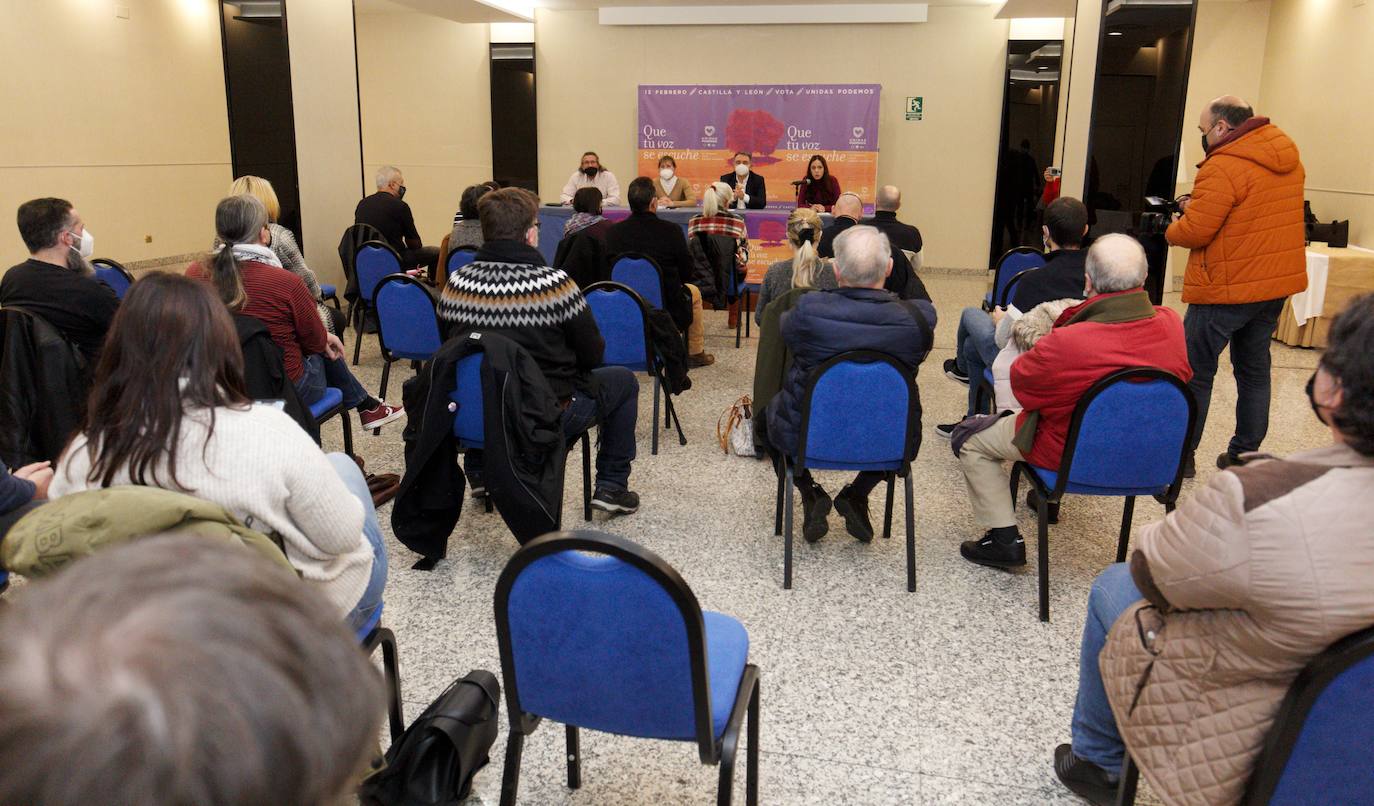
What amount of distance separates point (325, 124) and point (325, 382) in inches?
172

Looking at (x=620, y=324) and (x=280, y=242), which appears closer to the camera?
(x=620, y=324)

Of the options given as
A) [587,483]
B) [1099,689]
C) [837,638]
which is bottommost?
[837,638]

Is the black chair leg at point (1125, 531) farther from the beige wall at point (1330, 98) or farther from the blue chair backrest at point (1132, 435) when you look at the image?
the beige wall at point (1330, 98)

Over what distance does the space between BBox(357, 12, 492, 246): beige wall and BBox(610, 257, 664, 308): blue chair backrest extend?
7185mm

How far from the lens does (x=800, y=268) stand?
14.0 feet

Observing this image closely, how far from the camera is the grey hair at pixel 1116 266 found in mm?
3025

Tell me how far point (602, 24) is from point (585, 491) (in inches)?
353

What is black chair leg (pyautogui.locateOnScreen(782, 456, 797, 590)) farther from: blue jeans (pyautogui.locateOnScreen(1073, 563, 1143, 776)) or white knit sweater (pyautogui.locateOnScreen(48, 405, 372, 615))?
white knit sweater (pyautogui.locateOnScreen(48, 405, 372, 615))

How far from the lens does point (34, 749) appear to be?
1.55 feet

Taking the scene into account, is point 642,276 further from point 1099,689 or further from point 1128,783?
point 1128,783

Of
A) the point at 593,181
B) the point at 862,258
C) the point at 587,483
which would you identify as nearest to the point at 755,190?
the point at 593,181

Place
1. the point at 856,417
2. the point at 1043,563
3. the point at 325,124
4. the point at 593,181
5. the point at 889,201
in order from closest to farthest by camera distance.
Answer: the point at 1043,563
the point at 856,417
the point at 889,201
the point at 325,124
the point at 593,181

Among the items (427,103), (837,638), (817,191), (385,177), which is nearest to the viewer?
(837,638)

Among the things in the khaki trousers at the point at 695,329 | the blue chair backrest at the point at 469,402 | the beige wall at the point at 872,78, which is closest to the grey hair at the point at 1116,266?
the blue chair backrest at the point at 469,402
